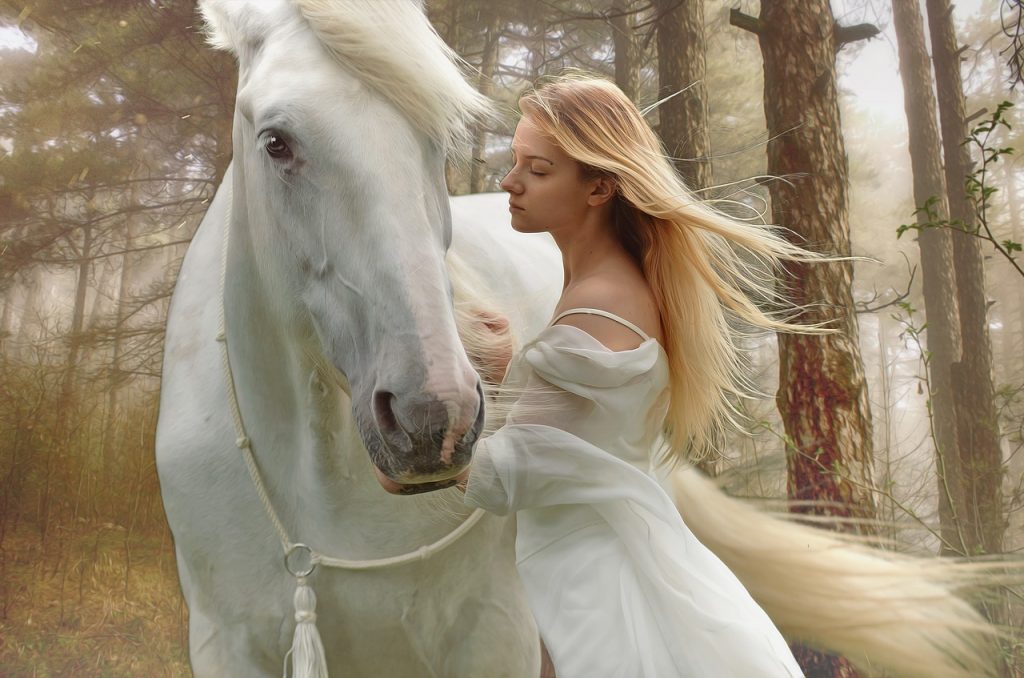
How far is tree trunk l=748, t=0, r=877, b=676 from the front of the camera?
3.81 metres

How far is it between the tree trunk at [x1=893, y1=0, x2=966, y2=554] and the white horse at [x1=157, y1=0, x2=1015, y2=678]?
4531mm

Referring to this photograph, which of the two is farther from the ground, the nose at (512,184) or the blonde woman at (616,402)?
the nose at (512,184)

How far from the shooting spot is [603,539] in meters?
1.37

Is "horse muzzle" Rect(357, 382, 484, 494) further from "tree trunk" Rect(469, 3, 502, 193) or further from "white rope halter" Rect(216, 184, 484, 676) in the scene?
"tree trunk" Rect(469, 3, 502, 193)

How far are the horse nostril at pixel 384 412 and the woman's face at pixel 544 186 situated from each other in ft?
1.79

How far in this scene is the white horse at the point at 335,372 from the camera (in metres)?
1.16

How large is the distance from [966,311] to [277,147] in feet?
19.4

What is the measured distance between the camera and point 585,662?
127 cm

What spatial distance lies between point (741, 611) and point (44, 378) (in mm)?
5010

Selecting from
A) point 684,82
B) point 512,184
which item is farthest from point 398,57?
point 684,82

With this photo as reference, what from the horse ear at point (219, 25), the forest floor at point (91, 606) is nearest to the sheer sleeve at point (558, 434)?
the horse ear at point (219, 25)

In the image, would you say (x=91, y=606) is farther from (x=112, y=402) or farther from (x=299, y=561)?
(x=299, y=561)

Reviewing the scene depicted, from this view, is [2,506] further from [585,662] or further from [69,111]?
[585,662]

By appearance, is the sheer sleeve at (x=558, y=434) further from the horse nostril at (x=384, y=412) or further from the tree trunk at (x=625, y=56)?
the tree trunk at (x=625, y=56)
